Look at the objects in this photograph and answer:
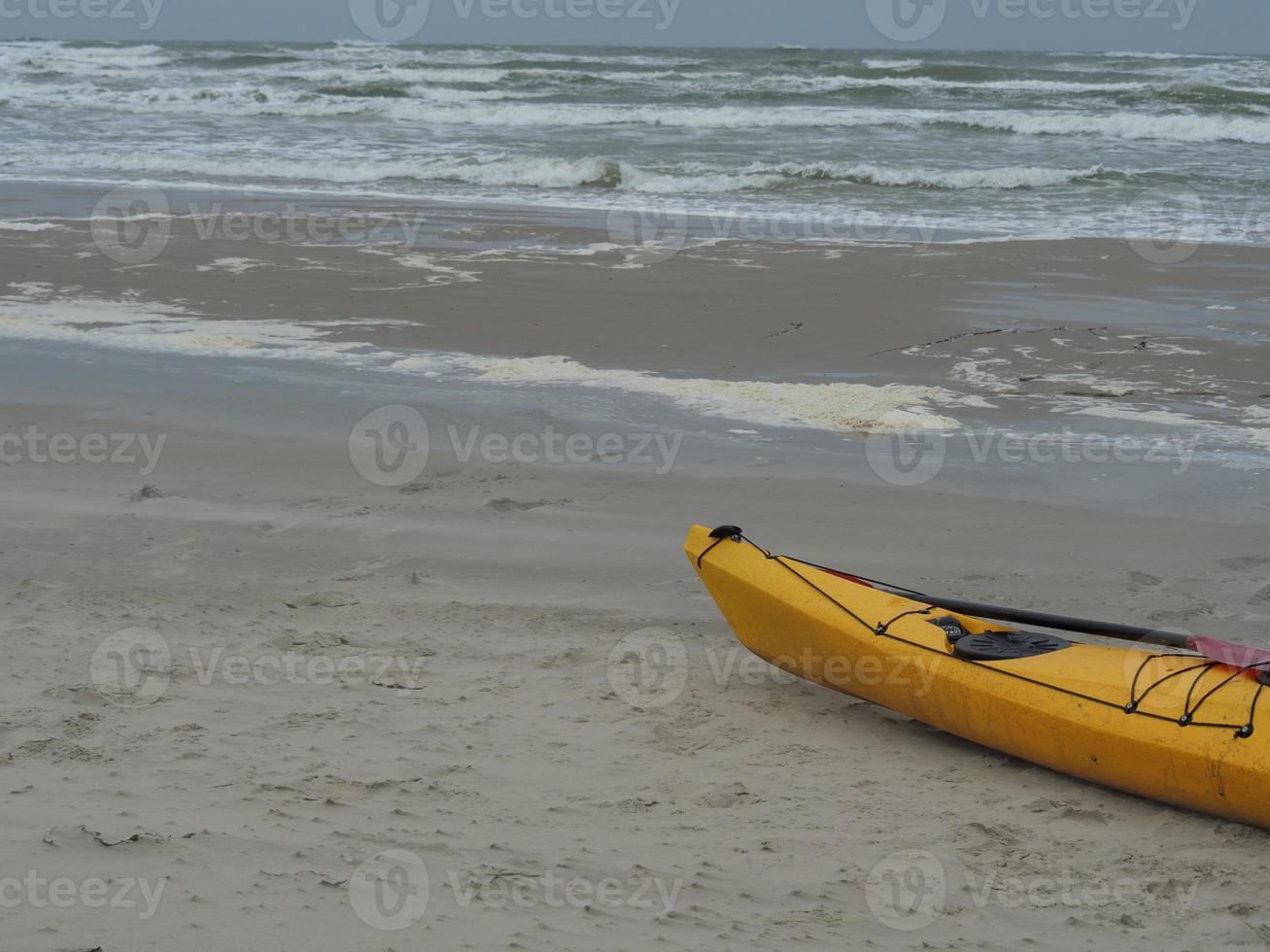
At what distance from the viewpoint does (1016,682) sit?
356 cm

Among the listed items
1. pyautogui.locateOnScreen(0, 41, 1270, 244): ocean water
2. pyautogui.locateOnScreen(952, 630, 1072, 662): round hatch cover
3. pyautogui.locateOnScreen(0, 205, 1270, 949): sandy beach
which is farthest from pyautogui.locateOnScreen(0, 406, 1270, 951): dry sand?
pyautogui.locateOnScreen(0, 41, 1270, 244): ocean water

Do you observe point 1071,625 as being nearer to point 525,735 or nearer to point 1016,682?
point 1016,682

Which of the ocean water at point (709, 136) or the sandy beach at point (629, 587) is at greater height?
the ocean water at point (709, 136)

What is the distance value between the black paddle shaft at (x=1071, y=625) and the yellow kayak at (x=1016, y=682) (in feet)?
0.12

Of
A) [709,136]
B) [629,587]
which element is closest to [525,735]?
[629,587]

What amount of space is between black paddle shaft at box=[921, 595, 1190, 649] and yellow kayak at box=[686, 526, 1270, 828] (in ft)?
0.12

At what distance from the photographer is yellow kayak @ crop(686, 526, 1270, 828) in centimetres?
324

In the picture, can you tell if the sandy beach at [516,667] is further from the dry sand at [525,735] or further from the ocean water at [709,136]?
the ocean water at [709,136]

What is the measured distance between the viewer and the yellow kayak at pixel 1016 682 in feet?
10.6

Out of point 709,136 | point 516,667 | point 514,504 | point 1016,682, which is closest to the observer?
point 1016,682

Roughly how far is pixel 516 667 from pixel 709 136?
18.9 meters

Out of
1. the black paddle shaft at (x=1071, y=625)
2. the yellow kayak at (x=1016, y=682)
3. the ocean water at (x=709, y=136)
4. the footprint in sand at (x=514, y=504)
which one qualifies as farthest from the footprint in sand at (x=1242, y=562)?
the ocean water at (x=709, y=136)

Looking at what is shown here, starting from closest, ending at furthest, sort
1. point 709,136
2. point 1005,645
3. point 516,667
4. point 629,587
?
1. point 1005,645
2. point 516,667
3. point 629,587
4. point 709,136

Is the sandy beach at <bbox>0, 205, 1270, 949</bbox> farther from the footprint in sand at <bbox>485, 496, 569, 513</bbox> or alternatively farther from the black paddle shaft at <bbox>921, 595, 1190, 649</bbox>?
the black paddle shaft at <bbox>921, 595, 1190, 649</bbox>
